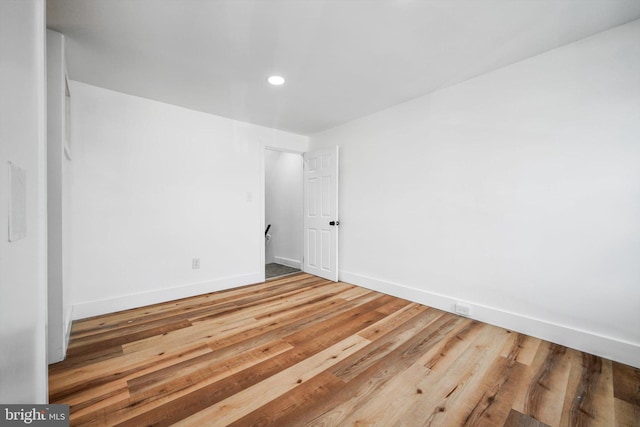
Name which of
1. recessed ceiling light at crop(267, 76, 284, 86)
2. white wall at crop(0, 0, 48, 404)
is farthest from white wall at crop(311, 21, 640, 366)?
white wall at crop(0, 0, 48, 404)

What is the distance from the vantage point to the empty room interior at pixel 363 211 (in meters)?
1.40

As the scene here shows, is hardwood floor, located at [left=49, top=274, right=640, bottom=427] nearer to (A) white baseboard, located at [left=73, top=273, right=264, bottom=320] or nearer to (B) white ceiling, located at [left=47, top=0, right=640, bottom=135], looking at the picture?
(A) white baseboard, located at [left=73, top=273, right=264, bottom=320]

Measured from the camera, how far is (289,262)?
512cm

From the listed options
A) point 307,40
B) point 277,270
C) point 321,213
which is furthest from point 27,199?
point 277,270

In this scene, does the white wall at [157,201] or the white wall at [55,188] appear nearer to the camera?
the white wall at [55,188]

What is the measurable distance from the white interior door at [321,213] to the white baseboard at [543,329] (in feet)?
4.12

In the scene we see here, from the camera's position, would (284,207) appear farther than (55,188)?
Yes

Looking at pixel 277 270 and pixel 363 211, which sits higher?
pixel 363 211

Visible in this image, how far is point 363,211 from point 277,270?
83.8 inches

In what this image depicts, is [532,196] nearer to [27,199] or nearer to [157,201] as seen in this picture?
[27,199]

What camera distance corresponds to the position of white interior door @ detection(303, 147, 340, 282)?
12.9 feet

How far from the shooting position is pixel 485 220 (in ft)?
8.22

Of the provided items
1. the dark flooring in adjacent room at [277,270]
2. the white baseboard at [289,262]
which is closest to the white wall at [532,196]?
the dark flooring in adjacent room at [277,270]

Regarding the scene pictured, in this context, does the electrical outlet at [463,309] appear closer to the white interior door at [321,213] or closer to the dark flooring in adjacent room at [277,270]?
the white interior door at [321,213]
